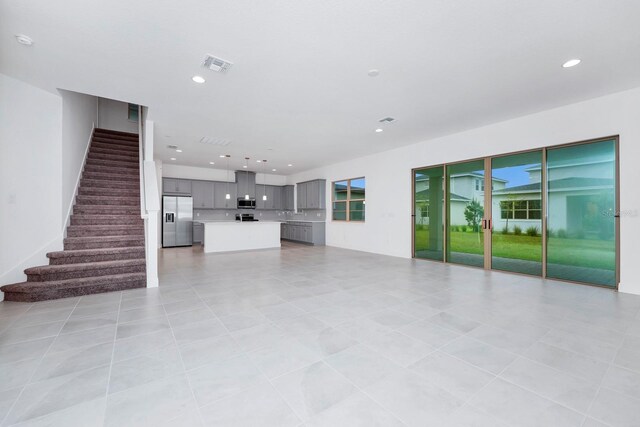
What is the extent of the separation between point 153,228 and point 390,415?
420cm

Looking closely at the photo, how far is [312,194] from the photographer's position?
33.0ft

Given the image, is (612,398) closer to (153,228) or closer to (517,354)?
(517,354)

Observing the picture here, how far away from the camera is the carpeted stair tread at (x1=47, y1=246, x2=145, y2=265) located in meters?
3.99

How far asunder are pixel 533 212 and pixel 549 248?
0.67 metres

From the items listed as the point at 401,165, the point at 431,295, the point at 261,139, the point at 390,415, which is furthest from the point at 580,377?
the point at 261,139

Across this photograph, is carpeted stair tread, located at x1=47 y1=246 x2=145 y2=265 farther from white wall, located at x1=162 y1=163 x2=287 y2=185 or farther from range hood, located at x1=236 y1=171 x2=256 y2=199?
range hood, located at x1=236 y1=171 x2=256 y2=199

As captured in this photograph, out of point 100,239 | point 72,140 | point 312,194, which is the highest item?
point 72,140

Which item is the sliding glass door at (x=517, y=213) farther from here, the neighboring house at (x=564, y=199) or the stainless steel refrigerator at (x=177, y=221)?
the stainless steel refrigerator at (x=177, y=221)

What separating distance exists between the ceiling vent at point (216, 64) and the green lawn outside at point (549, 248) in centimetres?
551

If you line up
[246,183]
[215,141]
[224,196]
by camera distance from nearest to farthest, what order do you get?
[215,141] → [224,196] → [246,183]

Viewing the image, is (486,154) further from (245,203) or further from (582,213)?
(245,203)

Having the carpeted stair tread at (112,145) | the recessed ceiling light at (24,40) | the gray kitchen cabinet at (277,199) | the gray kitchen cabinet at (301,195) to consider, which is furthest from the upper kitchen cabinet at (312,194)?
the recessed ceiling light at (24,40)

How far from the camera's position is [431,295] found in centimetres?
367

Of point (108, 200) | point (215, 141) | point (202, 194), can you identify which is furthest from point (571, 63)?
point (202, 194)
